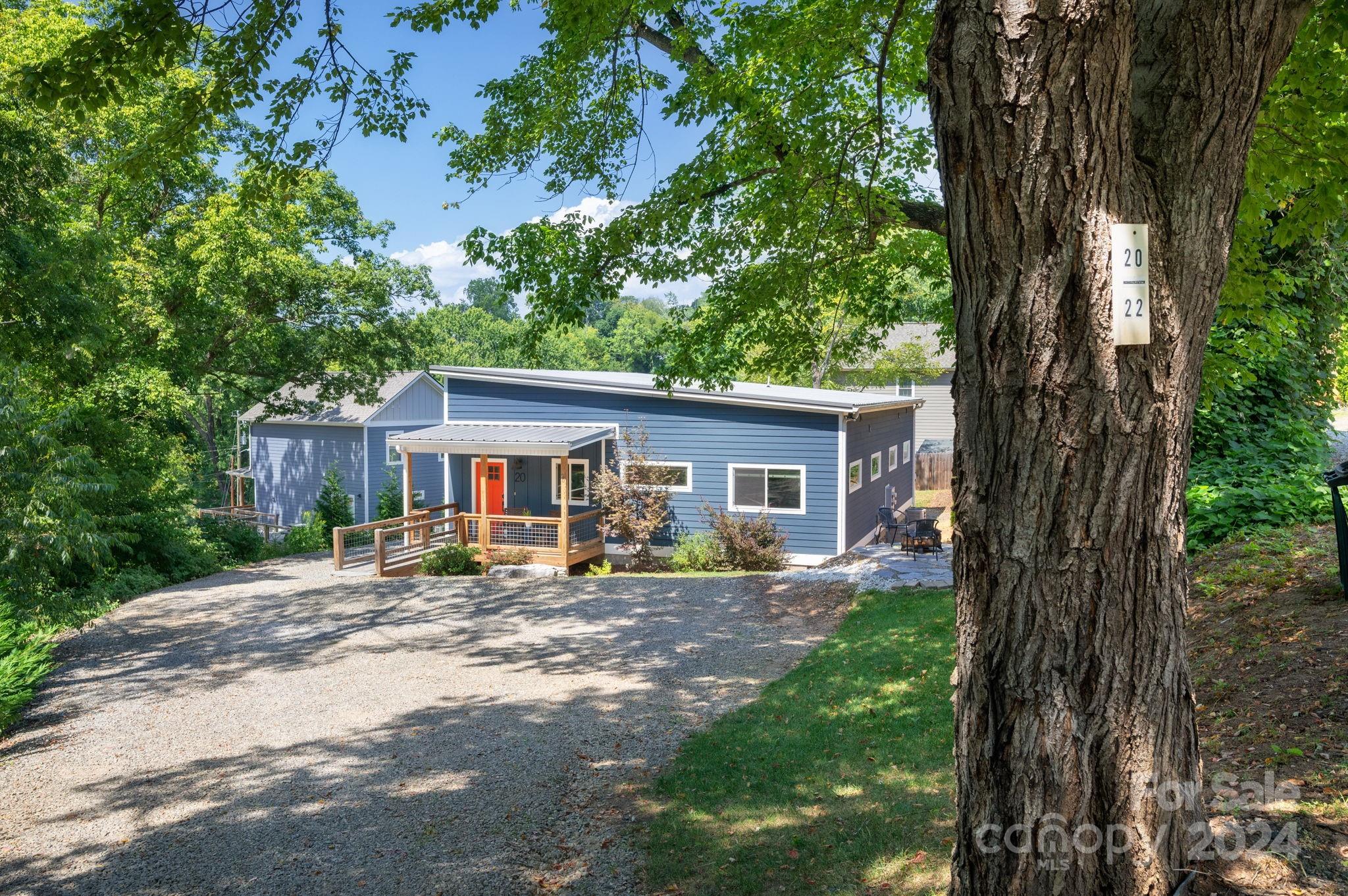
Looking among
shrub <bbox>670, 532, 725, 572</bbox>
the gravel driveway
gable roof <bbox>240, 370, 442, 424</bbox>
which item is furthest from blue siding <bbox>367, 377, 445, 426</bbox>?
the gravel driveway

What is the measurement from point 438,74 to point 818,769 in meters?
7.33

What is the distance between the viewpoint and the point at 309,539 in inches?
825

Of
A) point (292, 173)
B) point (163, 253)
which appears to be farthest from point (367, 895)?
point (163, 253)

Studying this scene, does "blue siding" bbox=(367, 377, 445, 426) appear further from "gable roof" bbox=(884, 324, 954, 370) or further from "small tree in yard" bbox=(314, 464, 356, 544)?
"gable roof" bbox=(884, 324, 954, 370)

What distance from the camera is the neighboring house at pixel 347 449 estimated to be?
24531mm

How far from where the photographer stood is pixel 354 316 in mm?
21500

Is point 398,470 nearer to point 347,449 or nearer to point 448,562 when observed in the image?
point 347,449

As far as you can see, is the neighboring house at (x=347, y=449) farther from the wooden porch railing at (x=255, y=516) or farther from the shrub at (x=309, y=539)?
the shrub at (x=309, y=539)

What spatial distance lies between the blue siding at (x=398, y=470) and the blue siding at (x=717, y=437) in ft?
24.0

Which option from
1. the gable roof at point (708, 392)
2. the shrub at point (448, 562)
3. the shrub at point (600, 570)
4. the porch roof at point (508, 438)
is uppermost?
the gable roof at point (708, 392)

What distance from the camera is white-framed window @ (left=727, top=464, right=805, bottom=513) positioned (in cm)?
1622

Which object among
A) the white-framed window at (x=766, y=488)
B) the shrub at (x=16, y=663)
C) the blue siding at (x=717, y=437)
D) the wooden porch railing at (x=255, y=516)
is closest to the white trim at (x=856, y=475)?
the blue siding at (x=717, y=437)

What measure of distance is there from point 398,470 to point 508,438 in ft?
33.6

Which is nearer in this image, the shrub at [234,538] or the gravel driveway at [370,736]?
the gravel driveway at [370,736]
